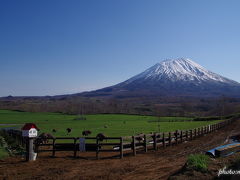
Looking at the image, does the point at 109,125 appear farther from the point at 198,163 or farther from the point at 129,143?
the point at 198,163

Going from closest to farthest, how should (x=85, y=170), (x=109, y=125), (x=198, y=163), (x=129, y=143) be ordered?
(x=198, y=163) < (x=85, y=170) < (x=129, y=143) < (x=109, y=125)

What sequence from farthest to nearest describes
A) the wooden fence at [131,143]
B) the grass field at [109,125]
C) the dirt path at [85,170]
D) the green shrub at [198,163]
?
the grass field at [109,125] < the wooden fence at [131,143] < the dirt path at [85,170] < the green shrub at [198,163]

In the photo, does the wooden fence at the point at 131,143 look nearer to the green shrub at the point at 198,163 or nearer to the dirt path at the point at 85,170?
the dirt path at the point at 85,170

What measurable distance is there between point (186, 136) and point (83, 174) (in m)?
13.7

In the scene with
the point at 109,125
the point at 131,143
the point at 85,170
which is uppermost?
the point at 131,143

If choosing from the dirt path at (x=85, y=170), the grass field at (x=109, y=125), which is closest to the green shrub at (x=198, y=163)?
the dirt path at (x=85, y=170)

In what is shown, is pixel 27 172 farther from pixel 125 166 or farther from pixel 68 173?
pixel 125 166

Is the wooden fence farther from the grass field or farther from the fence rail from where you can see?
the grass field

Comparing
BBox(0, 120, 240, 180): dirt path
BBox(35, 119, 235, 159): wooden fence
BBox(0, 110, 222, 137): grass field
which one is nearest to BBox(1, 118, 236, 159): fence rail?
BBox(35, 119, 235, 159): wooden fence

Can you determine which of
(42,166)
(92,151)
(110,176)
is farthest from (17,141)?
(110,176)

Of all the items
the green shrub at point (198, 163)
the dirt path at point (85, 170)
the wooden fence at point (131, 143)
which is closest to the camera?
the green shrub at point (198, 163)

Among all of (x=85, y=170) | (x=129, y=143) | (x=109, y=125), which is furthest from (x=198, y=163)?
(x=109, y=125)

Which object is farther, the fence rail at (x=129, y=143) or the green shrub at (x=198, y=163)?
the fence rail at (x=129, y=143)

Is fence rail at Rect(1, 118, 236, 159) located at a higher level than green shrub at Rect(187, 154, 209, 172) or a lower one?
lower
